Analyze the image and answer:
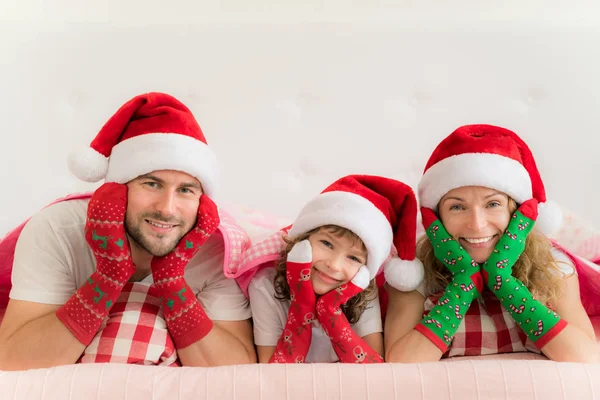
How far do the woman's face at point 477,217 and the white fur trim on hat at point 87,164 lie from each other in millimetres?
867

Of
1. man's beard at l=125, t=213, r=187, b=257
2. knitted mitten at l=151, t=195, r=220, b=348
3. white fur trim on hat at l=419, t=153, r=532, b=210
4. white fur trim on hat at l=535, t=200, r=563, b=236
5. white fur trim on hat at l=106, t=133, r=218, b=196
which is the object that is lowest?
knitted mitten at l=151, t=195, r=220, b=348

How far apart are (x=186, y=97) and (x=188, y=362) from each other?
36.9 inches

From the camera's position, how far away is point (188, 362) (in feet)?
4.27

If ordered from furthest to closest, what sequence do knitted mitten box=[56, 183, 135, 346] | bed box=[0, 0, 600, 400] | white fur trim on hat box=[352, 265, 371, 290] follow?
bed box=[0, 0, 600, 400] → white fur trim on hat box=[352, 265, 371, 290] → knitted mitten box=[56, 183, 135, 346]

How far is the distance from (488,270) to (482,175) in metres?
0.24

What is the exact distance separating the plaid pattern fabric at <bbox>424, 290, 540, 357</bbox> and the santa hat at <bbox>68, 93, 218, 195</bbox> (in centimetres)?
70

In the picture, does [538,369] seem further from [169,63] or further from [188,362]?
[169,63]

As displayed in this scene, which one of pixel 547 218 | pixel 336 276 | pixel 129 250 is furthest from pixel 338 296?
pixel 547 218

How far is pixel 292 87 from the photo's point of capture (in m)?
1.89

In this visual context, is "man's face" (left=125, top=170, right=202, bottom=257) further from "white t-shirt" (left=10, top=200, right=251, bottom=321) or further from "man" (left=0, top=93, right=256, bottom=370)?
"white t-shirt" (left=10, top=200, right=251, bottom=321)

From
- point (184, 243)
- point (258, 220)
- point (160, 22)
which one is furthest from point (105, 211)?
point (160, 22)

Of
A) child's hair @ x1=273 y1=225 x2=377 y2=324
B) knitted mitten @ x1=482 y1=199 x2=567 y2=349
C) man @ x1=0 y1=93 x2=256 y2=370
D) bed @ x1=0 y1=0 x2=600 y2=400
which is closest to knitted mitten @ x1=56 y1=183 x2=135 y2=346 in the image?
man @ x1=0 y1=93 x2=256 y2=370

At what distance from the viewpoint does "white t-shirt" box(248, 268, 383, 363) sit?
137 centimetres

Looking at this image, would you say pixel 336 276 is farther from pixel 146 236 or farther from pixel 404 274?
pixel 146 236
